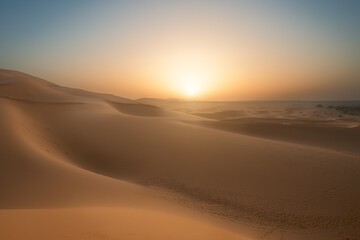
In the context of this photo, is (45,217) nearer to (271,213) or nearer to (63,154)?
(271,213)

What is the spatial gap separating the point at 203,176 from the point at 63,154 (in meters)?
6.05

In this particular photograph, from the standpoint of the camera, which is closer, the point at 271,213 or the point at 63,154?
the point at 271,213

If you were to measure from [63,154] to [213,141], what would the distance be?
7019 millimetres

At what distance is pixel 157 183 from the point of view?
30.3 ft

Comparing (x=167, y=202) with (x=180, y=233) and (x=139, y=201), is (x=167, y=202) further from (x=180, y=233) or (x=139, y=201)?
(x=180, y=233)

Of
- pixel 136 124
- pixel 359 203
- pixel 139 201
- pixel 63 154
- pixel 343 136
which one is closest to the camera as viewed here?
pixel 139 201

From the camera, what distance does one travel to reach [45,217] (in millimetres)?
4527

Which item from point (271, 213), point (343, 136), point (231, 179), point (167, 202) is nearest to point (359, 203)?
point (271, 213)

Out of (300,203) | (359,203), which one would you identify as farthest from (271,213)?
(359,203)

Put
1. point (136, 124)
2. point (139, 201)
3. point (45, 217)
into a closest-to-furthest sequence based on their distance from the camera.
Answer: point (45, 217) → point (139, 201) → point (136, 124)

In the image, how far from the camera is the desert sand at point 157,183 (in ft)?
16.3

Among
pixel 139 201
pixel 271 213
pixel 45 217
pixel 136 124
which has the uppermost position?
pixel 136 124

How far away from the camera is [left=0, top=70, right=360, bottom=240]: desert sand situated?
495 cm

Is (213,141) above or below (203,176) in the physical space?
above
